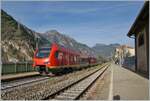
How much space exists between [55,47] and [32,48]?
6451 centimetres

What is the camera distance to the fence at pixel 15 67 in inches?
1131

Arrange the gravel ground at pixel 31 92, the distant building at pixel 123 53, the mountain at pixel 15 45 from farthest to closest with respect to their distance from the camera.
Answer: the distant building at pixel 123 53
the mountain at pixel 15 45
the gravel ground at pixel 31 92

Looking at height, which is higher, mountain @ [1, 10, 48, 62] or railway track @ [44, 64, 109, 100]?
mountain @ [1, 10, 48, 62]

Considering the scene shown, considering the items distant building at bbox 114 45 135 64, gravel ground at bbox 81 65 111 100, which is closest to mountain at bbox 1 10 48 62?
distant building at bbox 114 45 135 64

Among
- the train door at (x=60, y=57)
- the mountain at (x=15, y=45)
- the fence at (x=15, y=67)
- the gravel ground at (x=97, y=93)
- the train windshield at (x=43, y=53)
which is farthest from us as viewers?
the mountain at (x=15, y=45)

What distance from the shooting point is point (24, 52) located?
8625 centimetres

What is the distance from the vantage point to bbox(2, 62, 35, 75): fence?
1131 inches

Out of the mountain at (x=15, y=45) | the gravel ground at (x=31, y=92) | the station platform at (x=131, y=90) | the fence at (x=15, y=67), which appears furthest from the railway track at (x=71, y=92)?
the mountain at (x=15, y=45)

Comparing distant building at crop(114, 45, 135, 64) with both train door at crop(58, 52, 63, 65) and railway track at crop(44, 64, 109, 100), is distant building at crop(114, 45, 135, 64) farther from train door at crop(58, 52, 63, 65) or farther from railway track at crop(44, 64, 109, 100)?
railway track at crop(44, 64, 109, 100)

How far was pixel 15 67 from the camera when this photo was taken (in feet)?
102

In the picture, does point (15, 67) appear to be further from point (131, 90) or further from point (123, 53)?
point (123, 53)

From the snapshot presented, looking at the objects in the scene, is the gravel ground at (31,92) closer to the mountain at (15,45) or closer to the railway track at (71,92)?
the railway track at (71,92)

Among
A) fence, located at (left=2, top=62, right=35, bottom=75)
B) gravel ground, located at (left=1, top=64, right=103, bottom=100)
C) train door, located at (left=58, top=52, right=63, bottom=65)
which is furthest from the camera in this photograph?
train door, located at (left=58, top=52, right=63, bottom=65)

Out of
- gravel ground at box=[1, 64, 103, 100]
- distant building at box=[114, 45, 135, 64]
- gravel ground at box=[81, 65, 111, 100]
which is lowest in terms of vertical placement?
gravel ground at box=[81, 65, 111, 100]
